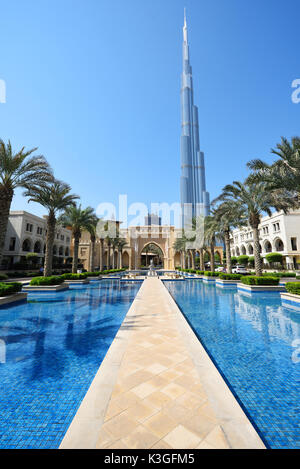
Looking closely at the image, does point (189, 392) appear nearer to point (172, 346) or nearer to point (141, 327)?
point (172, 346)

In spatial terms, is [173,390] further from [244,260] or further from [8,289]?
[244,260]

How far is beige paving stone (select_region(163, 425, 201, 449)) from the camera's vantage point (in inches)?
77.1

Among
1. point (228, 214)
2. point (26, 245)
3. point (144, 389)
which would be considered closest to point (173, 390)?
point (144, 389)

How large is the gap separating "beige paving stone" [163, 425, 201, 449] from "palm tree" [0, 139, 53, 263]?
10.8 m

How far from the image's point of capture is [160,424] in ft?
7.34

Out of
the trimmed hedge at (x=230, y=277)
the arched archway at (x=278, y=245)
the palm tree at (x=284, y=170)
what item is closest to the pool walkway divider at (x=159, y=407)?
the palm tree at (x=284, y=170)

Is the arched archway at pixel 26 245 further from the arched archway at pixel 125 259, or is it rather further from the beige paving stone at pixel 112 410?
the beige paving stone at pixel 112 410

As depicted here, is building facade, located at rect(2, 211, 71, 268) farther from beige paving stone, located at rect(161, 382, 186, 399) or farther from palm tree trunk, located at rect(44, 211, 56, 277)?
beige paving stone, located at rect(161, 382, 186, 399)

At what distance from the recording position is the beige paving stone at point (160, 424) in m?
2.13

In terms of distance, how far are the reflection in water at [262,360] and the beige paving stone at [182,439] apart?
978 millimetres

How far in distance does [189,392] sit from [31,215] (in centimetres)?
3838

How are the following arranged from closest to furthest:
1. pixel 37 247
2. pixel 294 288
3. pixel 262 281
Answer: pixel 294 288, pixel 262 281, pixel 37 247

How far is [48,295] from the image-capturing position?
13.3 m

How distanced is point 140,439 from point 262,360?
11.5ft
